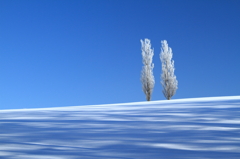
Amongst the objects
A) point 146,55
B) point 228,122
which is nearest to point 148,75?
point 146,55

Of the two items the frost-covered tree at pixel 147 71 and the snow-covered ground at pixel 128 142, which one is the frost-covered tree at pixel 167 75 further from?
the snow-covered ground at pixel 128 142

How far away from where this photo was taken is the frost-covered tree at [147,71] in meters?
Result: 14.8

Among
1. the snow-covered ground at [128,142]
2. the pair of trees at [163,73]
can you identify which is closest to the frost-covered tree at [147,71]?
the pair of trees at [163,73]

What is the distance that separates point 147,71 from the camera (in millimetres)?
15102

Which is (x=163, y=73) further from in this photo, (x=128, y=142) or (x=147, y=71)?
(x=128, y=142)

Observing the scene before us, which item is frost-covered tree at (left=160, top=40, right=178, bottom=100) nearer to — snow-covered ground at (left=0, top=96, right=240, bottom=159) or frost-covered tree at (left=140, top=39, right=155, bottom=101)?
frost-covered tree at (left=140, top=39, right=155, bottom=101)

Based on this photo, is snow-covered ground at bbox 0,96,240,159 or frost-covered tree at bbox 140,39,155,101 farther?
frost-covered tree at bbox 140,39,155,101

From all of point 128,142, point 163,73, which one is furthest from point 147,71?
point 128,142

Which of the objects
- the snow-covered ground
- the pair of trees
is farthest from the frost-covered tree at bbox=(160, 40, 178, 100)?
the snow-covered ground

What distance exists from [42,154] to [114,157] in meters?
0.61

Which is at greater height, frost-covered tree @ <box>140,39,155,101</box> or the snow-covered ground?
frost-covered tree @ <box>140,39,155,101</box>

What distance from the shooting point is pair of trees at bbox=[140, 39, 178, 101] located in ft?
48.6

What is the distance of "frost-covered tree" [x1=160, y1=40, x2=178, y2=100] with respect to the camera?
583 inches

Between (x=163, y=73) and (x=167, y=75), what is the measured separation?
0.31 metres
